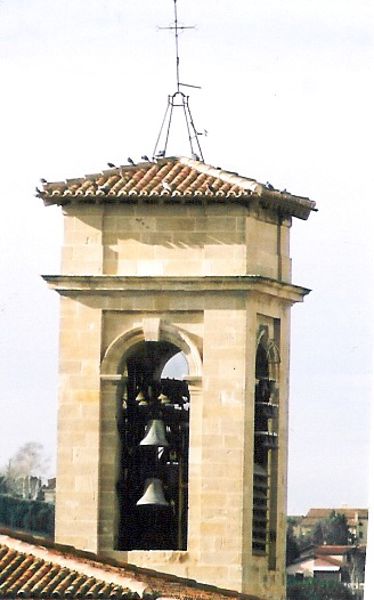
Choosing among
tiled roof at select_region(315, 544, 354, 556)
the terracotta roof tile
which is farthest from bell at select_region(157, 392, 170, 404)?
tiled roof at select_region(315, 544, 354, 556)

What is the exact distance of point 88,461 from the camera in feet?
130

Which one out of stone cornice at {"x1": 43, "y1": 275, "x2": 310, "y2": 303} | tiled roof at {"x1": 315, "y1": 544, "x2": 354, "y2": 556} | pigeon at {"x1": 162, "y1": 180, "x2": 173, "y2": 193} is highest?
pigeon at {"x1": 162, "y1": 180, "x2": 173, "y2": 193}

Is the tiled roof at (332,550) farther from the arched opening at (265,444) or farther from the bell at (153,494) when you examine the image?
the bell at (153,494)

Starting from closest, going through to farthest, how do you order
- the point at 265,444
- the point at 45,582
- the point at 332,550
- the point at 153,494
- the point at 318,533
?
the point at 45,582 → the point at 153,494 → the point at 265,444 → the point at 318,533 → the point at 332,550

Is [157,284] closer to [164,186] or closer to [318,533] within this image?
[164,186]

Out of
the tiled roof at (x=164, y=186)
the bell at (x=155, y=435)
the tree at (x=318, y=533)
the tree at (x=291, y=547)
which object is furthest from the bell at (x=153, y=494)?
the tree at (x=318, y=533)

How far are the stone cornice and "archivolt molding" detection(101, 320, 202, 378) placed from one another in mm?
388

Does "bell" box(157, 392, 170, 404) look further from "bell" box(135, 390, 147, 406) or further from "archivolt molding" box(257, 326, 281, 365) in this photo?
"archivolt molding" box(257, 326, 281, 365)

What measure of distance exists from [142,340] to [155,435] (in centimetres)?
99

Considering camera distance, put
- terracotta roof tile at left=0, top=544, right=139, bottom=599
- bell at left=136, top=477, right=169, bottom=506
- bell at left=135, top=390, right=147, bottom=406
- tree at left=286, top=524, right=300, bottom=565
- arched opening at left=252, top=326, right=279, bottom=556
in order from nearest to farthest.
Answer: terracotta roof tile at left=0, top=544, right=139, bottom=599, bell at left=136, top=477, right=169, bottom=506, bell at left=135, top=390, right=147, bottom=406, arched opening at left=252, top=326, right=279, bottom=556, tree at left=286, top=524, right=300, bottom=565

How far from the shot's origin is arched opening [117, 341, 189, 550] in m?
39.4

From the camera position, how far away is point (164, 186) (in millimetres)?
39062

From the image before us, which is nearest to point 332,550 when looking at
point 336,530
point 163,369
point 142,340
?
point 336,530

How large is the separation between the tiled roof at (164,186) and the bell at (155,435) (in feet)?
7.09
